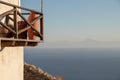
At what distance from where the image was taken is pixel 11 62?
16.0 meters

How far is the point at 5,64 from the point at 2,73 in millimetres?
418

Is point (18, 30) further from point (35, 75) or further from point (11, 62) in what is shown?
point (35, 75)

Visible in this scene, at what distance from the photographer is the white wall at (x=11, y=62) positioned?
49.5ft

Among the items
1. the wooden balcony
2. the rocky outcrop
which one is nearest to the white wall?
the wooden balcony

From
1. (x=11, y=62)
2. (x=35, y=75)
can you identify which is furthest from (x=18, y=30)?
(x=35, y=75)

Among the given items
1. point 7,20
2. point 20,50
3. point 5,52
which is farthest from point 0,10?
point 20,50

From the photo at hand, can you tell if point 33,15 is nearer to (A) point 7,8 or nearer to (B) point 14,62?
(A) point 7,8

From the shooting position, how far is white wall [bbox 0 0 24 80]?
15.1 m

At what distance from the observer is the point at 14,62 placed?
1636cm

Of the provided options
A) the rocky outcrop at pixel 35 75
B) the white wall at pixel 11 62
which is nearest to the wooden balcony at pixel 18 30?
the white wall at pixel 11 62

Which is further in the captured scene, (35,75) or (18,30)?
(35,75)

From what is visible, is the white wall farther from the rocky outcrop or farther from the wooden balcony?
the rocky outcrop

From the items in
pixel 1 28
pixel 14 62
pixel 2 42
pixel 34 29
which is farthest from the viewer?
pixel 14 62

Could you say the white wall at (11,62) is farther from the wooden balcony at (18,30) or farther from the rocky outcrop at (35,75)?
the rocky outcrop at (35,75)
